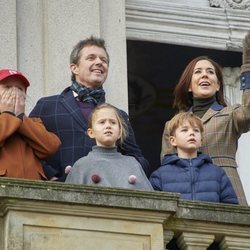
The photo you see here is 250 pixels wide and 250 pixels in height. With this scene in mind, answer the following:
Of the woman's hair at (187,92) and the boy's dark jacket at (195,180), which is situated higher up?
the woman's hair at (187,92)

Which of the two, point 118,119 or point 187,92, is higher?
point 187,92

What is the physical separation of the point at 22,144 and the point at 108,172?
2.15 ft

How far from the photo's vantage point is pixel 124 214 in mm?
13109

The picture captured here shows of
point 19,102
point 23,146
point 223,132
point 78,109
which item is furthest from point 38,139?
A: point 223,132

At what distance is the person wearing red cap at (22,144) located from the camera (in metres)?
13.4

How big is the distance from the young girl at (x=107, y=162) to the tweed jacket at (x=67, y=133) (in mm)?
363

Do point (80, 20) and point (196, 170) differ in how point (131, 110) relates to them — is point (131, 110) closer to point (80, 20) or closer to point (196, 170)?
point (80, 20)

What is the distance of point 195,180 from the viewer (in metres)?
13.7

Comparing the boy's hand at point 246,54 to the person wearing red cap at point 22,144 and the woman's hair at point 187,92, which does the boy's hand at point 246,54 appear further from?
the person wearing red cap at point 22,144

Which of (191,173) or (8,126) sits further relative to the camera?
(191,173)

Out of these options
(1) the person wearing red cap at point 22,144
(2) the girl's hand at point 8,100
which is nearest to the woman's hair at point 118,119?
(1) the person wearing red cap at point 22,144

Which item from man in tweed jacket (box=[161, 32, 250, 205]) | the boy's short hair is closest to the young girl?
the boy's short hair

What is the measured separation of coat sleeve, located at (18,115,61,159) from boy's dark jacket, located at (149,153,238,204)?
0.85m

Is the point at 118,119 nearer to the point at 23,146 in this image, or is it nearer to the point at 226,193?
the point at 23,146
